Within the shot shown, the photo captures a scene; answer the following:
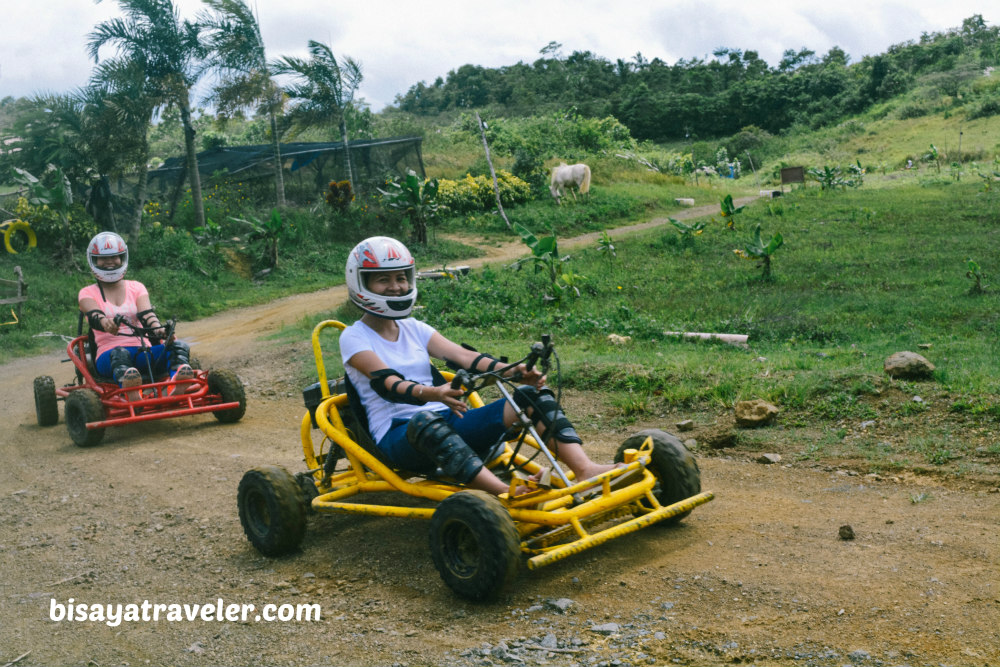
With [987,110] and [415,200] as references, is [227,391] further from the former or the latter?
[987,110]

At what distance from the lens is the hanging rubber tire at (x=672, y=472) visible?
4.82 m

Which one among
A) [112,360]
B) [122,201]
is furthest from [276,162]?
[112,360]

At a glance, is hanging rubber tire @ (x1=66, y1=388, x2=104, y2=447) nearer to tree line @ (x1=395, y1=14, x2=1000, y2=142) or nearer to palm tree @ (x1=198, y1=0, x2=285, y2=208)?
palm tree @ (x1=198, y1=0, x2=285, y2=208)

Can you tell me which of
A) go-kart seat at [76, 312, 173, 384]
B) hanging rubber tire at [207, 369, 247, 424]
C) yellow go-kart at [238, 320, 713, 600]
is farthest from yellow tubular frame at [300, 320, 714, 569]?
go-kart seat at [76, 312, 173, 384]

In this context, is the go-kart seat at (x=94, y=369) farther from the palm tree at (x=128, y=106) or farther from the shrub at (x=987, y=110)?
the shrub at (x=987, y=110)

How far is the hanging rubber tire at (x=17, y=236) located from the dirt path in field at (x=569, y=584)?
1281 cm

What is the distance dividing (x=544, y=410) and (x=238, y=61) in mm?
19116

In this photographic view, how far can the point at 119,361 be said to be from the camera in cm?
890

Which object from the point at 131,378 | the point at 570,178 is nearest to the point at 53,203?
the point at 131,378

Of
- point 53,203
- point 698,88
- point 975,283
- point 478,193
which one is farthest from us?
point 698,88

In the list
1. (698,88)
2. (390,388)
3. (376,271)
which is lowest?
(390,388)

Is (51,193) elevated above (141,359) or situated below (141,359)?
above

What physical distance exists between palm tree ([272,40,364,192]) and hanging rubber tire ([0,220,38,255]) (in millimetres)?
7413

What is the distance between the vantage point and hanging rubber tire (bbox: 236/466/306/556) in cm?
504
